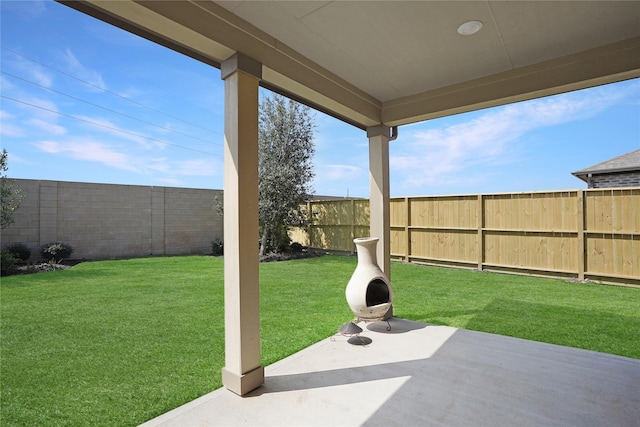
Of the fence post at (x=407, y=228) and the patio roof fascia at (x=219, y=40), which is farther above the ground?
the patio roof fascia at (x=219, y=40)

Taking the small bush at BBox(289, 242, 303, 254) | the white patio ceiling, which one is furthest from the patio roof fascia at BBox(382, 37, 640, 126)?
the small bush at BBox(289, 242, 303, 254)

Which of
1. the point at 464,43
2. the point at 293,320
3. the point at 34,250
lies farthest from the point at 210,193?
the point at 464,43

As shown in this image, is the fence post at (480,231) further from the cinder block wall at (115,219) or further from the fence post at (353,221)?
the cinder block wall at (115,219)

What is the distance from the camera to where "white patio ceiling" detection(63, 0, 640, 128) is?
202 centimetres

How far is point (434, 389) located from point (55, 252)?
353 inches

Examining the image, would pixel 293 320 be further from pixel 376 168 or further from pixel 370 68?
pixel 370 68

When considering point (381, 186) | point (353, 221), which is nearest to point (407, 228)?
point (353, 221)

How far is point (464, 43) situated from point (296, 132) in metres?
7.75

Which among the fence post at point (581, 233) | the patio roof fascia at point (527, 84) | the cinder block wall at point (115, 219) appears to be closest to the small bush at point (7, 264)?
the cinder block wall at point (115, 219)

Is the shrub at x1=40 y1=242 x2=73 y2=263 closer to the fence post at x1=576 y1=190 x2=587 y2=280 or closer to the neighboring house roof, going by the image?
the fence post at x1=576 y1=190 x2=587 y2=280

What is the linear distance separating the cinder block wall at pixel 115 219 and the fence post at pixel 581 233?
9197 millimetres

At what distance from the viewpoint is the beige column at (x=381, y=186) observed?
12.9ft

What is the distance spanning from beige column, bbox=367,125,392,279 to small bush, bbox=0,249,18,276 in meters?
7.47

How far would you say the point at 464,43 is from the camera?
2562 mm
